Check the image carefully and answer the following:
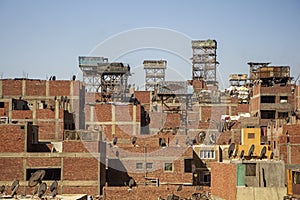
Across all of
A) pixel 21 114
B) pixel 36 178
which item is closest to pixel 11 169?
pixel 36 178

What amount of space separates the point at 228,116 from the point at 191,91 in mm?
4448

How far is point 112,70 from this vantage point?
2127 inches

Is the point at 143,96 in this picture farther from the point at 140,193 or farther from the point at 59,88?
the point at 140,193

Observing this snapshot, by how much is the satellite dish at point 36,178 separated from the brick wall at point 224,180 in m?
8.95

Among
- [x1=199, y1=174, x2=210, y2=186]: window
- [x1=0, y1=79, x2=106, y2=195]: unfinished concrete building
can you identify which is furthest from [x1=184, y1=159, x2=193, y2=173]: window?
[x1=0, y1=79, x2=106, y2=195]: unfinished concrete building

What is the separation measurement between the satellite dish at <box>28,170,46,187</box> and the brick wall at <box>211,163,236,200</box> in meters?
8.95

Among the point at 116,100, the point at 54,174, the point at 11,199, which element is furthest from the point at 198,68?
the point at 11,199

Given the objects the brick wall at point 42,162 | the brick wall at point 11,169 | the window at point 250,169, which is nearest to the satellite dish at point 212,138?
the brick wall at point 42,162

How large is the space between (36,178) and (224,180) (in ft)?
33.5

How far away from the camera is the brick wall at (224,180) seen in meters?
26.7

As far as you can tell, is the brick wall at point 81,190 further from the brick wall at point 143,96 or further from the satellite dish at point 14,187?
the brick wall at point 143,96

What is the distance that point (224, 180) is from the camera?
2847 centimetres

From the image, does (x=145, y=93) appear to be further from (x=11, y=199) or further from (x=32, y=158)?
(x=11, y=199)

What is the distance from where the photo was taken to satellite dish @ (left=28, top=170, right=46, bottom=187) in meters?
32.6
